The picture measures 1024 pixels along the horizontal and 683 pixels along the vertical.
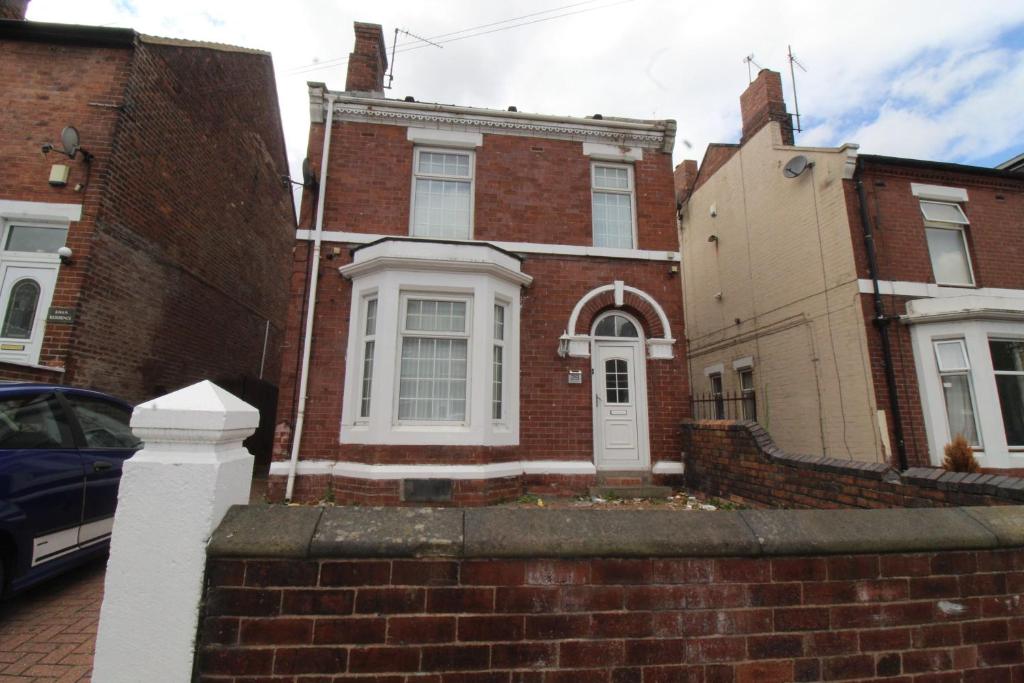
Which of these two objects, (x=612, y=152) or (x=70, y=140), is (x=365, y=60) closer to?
(x=70, y=140)

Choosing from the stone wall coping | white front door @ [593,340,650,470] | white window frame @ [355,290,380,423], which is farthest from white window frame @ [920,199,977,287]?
white window frame @ [355,290,380,423]

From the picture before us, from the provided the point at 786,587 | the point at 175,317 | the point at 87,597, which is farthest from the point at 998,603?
the point at 175,317

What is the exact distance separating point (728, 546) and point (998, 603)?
1.29m

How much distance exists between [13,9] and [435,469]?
1221cm

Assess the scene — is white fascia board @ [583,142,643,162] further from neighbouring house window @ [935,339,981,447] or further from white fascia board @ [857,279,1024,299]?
neighbouring house window @ [935,339,981,447]

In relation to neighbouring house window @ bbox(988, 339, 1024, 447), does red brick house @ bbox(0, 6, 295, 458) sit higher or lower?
higher

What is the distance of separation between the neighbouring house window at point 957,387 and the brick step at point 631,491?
5195 millimetres

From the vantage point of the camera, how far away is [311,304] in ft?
24.2

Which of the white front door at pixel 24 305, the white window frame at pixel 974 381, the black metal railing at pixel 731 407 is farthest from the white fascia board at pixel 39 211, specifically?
the white window frame at pixel 974 381

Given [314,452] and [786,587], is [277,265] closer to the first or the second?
[314,452]

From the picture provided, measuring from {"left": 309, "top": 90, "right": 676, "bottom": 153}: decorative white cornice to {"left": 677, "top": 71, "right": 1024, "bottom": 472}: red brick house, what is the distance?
355 cm

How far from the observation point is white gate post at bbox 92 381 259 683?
1566mm

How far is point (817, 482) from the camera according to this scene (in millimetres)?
4969

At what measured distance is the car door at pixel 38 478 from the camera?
319 cm
